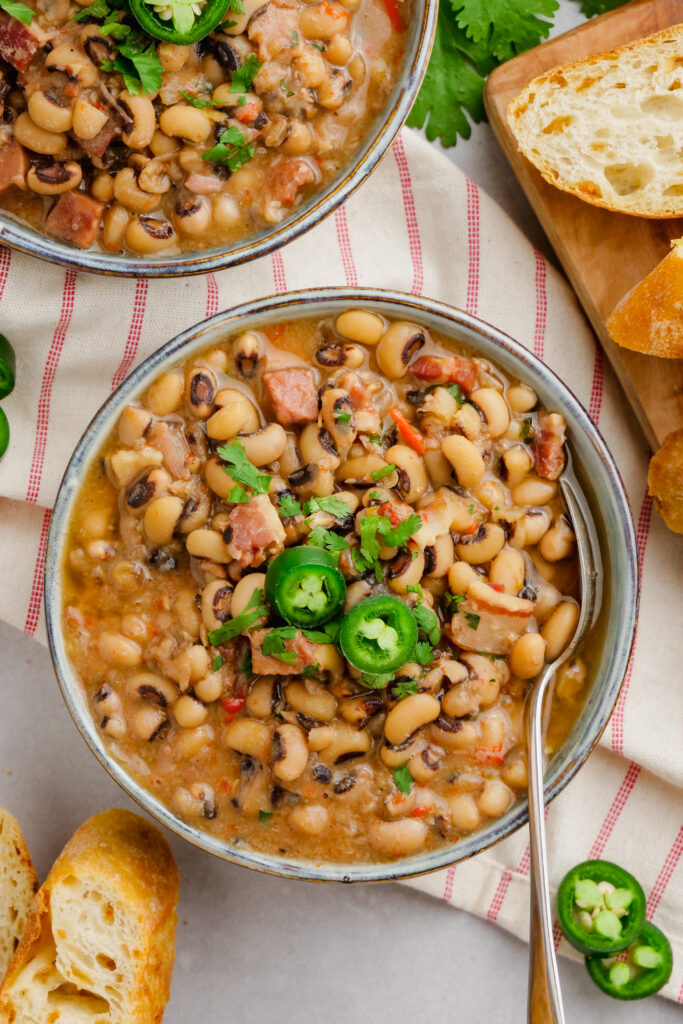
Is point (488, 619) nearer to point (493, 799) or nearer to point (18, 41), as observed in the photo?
point (493, 799)

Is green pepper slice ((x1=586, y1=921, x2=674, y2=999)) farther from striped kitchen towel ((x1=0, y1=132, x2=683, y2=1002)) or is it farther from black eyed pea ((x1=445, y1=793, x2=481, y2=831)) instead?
black eyed pea ((x1=445, y1=793, x2=481, y2=831))

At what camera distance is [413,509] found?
2.77m

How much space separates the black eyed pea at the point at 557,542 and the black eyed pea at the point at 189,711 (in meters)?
1.10

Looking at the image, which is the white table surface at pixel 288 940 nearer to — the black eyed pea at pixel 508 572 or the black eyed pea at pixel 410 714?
the black eyed pea at pixel 410 714

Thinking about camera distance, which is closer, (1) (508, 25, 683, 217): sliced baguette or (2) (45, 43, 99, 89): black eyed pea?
(2) (45, 43, 99, 89): black eyed pea

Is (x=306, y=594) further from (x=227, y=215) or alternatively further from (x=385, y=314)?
(x=227, y=215)

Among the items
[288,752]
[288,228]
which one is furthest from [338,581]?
[288,228]

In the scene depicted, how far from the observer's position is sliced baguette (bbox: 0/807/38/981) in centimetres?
335


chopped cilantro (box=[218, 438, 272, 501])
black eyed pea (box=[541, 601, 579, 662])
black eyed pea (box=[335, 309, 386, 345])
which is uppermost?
black eyed pea (box=[335, 309, 386, 345])

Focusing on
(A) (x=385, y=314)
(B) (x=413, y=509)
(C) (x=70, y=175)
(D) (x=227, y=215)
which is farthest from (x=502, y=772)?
(C) (x=70, y=175)

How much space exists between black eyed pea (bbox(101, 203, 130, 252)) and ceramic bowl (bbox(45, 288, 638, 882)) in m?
0.36

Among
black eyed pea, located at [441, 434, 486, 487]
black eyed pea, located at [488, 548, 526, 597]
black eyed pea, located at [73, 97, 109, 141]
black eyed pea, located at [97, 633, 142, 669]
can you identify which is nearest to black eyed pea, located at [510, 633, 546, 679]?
black eyed pea, located at [488, 548, 526, 597]

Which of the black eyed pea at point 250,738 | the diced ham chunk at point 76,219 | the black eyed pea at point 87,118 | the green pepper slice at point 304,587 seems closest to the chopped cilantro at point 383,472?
the green pepper slice at point 304,587

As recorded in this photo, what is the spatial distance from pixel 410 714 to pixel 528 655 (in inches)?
15.2
